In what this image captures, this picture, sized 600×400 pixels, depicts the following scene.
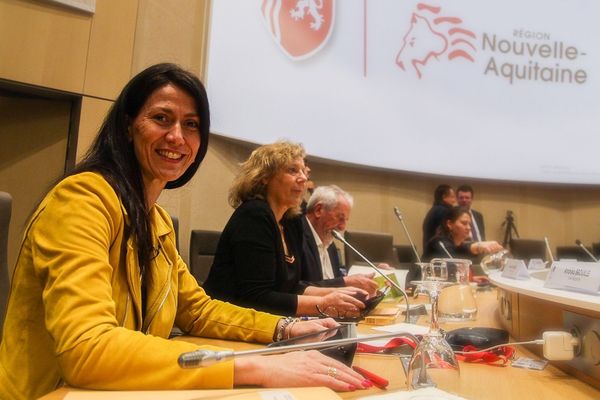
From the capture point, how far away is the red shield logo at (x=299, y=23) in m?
3.23

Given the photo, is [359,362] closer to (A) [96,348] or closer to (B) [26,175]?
(A) [96,348]

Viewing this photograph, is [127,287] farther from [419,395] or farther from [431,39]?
[431,39]

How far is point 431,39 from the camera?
13.3 ft

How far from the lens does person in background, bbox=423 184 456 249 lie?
3.52 metres

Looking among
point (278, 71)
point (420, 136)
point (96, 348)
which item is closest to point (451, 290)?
point (96, 348)

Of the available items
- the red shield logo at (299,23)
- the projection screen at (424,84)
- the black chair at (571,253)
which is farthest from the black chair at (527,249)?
the red shield logo at (299,23)

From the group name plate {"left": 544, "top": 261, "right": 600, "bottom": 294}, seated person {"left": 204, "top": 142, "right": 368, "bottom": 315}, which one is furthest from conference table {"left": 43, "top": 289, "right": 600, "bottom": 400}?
seated person {"left": 204, "top": 142, "right": 368, "bottom": 315}

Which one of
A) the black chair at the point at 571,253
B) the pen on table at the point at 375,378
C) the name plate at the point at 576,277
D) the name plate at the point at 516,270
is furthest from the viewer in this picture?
the black chair at the point at 571,253

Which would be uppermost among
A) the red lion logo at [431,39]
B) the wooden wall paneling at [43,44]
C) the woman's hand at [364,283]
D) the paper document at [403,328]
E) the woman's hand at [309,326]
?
the red lion logo at [431,39]

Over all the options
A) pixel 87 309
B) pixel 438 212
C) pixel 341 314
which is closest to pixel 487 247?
pixel 438 212

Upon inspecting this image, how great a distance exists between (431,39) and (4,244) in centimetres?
380

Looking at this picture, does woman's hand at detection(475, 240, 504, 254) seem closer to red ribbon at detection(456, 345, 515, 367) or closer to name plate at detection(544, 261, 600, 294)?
name plate at detection(544, 261, 600, 294)

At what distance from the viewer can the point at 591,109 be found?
14.1 ft

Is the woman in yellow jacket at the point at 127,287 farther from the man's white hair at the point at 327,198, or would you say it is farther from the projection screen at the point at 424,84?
the projection screen at the point at 424,84
